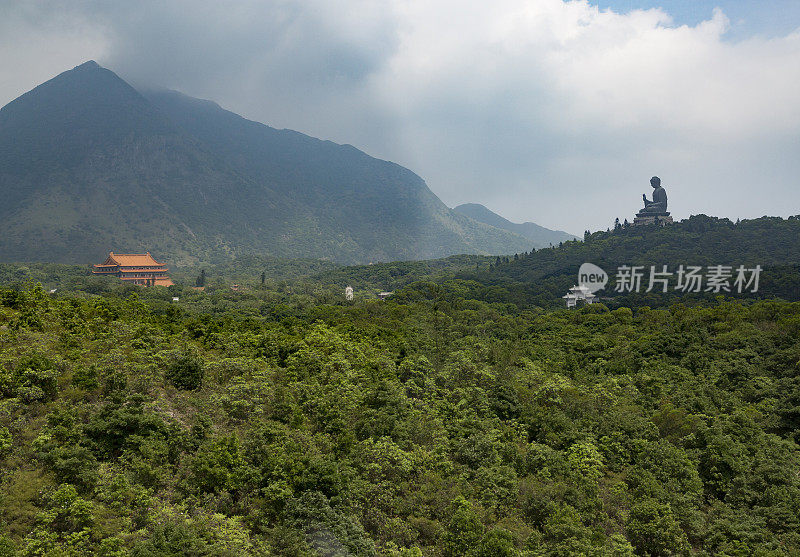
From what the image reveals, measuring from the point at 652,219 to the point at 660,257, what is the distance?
1859 centimetres

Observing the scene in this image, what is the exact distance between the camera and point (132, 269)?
7656cm

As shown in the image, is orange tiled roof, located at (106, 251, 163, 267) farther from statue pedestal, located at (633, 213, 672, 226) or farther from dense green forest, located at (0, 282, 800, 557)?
statue pedestal, located at (633, 213, 672, 226)

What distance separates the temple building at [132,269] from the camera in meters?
75.9

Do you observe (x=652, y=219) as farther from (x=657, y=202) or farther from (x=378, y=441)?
(x=378, y=441)

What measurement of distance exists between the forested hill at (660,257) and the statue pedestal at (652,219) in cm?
128

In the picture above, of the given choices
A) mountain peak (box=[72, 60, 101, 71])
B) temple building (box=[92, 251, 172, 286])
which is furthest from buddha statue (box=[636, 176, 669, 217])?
mountain peak (box=[72, 60, 101, 71])

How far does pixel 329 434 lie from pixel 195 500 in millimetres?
4734

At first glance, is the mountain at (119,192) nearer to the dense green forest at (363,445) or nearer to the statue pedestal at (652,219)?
the statue pedestal at (652,219)

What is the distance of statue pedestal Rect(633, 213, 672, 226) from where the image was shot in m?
85.1

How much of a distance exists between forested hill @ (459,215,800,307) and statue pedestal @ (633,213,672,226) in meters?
1.28

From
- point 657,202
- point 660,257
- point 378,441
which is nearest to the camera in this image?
point 378,441

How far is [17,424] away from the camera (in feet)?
40.8

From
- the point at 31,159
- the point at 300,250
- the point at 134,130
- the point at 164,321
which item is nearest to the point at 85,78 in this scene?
the point at 134,130

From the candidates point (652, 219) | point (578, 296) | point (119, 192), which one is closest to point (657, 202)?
point (652, 219)
